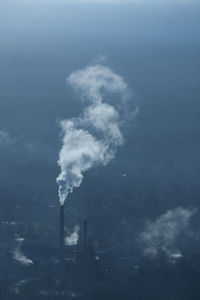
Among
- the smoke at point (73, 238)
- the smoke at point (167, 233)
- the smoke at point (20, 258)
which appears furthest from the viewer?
the smoke at point (73, 238)

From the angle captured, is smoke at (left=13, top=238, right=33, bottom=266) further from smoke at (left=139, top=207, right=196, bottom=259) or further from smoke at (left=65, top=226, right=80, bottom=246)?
smoke at (left=139, top=207, right=196, bottom=259)

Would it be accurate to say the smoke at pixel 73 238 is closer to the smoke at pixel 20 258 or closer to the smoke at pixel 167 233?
the smoke at pixel 20 258

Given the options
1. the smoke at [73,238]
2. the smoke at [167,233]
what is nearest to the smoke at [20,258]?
the smoke at [73,238]

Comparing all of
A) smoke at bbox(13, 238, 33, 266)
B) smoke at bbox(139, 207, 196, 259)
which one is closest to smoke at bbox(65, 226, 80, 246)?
smoke at bbox(13, 238, 33, 266)

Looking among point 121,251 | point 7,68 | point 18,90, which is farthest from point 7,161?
point 7,68

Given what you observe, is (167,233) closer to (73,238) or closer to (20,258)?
(73,238)

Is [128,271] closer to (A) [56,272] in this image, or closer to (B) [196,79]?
(A) [56,272]
